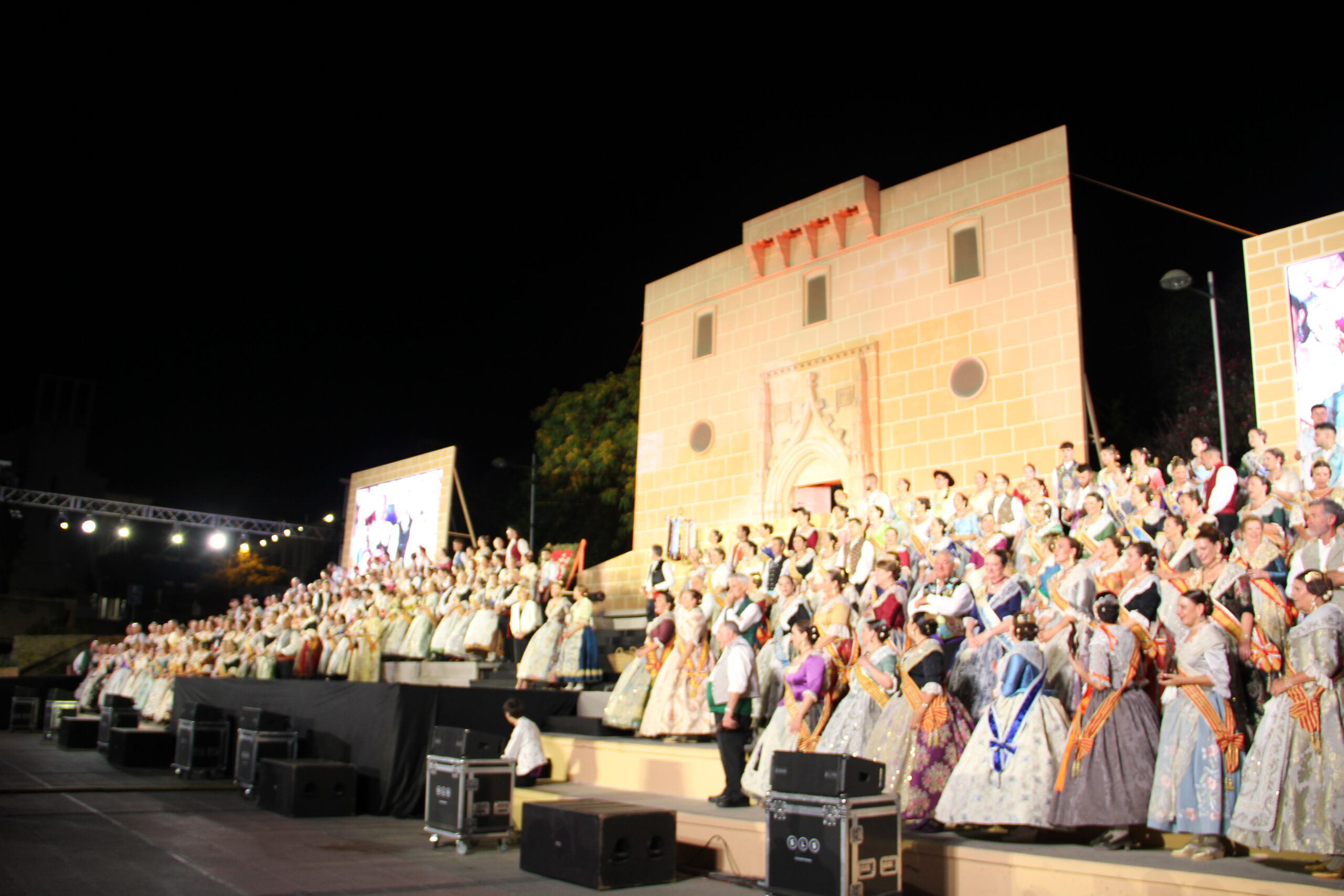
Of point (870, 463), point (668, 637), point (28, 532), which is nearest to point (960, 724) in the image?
point (668, 637)

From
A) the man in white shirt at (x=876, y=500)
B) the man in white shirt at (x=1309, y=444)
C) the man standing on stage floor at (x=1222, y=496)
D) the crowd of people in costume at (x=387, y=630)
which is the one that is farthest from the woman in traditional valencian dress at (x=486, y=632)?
the man in white shirt at (x=1309, y=444)

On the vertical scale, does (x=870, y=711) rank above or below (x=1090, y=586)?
below

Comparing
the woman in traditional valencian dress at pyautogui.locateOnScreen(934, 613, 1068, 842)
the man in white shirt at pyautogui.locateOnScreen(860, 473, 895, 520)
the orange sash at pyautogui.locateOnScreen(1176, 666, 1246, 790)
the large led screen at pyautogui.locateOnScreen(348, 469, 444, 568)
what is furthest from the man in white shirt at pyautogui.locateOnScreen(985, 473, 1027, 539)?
the large led screen at pyautogui.locateOnScreen(348, 469, 444, 568)

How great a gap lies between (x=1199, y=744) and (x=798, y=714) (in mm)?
2260

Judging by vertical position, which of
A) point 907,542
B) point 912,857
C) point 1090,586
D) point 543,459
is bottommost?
point 912,857

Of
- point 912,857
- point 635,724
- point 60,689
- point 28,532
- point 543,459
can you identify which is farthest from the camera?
point 28,532

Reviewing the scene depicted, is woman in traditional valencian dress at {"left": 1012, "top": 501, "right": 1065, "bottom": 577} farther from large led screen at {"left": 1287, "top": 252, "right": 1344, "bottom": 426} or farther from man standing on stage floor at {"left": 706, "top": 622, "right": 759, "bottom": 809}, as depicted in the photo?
large led screen at {"left": 1287, "top": 252, "right": 1344, "bottom": 426}

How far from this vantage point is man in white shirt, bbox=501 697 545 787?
7.66 m

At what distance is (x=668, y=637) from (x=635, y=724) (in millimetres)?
799

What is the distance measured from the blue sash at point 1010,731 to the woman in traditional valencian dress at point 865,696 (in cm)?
77

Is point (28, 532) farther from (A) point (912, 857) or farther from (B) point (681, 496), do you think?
(A) point (912, 857)

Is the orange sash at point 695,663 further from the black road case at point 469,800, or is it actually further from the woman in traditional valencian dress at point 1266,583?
the woman in traditional valencian dress at point 1266,583

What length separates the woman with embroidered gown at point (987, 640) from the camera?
18.9ft

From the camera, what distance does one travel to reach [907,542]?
8961 mm
